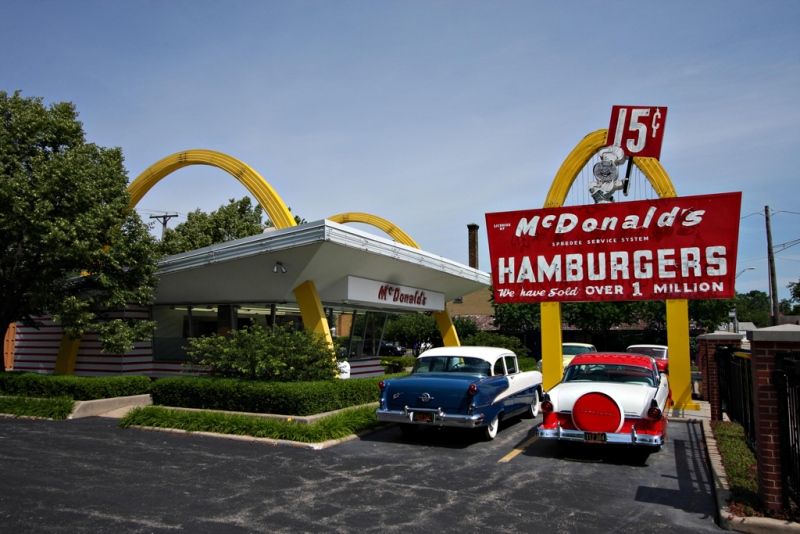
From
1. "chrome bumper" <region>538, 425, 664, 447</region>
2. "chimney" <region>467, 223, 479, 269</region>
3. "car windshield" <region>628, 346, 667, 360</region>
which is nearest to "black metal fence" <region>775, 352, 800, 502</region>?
"chrome bumper" <region>538, 425, 664, 447</region>

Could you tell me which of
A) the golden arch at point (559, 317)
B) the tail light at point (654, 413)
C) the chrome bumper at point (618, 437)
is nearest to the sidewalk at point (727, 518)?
the chrome bumper at point (618, 437)

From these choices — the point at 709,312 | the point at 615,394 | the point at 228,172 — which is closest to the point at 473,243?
the point at 709,312

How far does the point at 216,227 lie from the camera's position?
3103 cm

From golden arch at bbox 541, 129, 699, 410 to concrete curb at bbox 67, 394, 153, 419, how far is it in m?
10.5

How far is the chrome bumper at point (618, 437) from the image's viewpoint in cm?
883

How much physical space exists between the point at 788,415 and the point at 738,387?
5061 mm

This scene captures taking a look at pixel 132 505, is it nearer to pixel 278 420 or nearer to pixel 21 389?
pixel 278 420

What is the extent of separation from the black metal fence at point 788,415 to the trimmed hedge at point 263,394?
846 centimetres

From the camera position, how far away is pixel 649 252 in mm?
13320

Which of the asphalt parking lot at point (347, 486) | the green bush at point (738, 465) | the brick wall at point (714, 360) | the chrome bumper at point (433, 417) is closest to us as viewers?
the asphalt parking lot at point (347, 486)

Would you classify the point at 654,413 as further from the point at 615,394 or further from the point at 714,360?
the point at 714,360

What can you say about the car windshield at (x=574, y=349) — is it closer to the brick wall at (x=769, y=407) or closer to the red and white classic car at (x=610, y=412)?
the red and white classic car at (x=610, y=412)

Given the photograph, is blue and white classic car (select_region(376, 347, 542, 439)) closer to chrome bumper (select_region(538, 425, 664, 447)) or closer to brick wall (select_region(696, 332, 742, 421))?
chrome bumper (select_region(538, 425, 664, 447))

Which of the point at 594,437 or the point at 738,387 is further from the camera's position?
the point at 738,387
